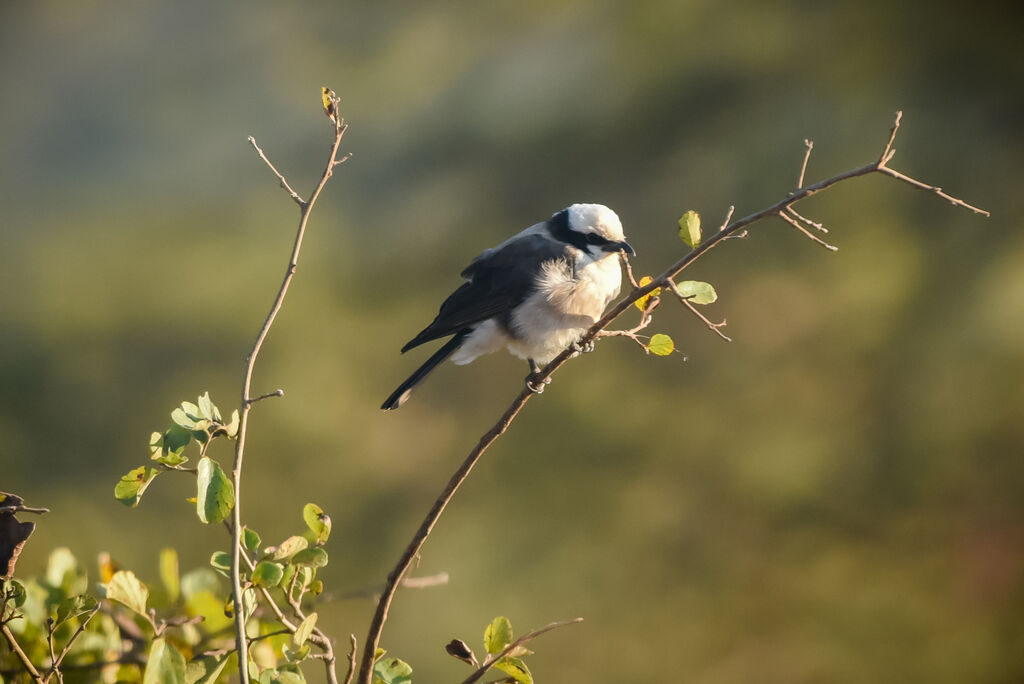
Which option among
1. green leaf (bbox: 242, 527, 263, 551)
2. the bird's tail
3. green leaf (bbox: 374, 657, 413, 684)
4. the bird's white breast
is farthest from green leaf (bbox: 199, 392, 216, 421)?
the bird's white breast

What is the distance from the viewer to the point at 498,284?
154 centimetres

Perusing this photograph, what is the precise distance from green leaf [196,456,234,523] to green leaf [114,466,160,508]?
34 mm

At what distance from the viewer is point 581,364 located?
10.3ft

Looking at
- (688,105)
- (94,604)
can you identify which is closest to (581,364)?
(688,105)

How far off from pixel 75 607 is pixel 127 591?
3 cm

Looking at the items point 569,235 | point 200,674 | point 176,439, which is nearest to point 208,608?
point 200,674

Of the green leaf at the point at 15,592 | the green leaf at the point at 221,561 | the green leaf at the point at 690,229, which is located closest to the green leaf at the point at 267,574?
the green leaf at the point at 221,561

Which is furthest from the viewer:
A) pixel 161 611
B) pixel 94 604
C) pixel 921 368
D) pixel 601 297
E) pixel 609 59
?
pixel 609 59

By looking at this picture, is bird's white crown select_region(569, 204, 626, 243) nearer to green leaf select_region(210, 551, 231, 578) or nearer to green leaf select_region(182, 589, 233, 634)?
green leaf select_region(182, 589, 233, 634)

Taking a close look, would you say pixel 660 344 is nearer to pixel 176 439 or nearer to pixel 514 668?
pixel 514 668

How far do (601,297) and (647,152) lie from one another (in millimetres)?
2022

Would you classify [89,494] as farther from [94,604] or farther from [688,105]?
[94,604]

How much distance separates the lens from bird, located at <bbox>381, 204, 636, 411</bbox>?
58.8 inches

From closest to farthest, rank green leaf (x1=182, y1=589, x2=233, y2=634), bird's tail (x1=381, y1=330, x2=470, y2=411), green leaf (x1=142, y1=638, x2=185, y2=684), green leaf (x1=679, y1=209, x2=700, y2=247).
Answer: green leaf (x1=142, y1=638, x2=185, y2=684) < green leaf (x1=679, y1=209, x2=700, y2=247) < green leaf (x1=182, y1=589, x2=233, y2=634) < bird's tail (x1=381, y1=330, x2=470, y2=411)
